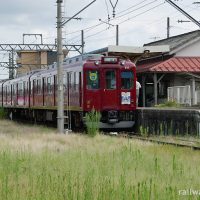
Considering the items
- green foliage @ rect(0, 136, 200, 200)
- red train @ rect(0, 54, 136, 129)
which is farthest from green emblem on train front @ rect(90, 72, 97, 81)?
green foliage @ rect(0, 136, 200, 200)

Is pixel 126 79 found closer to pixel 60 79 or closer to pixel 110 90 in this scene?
pixel 110 90

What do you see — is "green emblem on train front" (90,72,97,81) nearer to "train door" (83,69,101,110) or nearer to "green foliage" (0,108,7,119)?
"train door" (83,69,101,110)

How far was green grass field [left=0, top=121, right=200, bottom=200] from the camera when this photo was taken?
689cm

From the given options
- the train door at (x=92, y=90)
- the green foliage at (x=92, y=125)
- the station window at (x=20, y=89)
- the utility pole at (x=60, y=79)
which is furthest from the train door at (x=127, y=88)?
the station window at (x=20, y=89)

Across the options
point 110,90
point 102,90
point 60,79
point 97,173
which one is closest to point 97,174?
point 97,173

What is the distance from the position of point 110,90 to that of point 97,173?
13.1m

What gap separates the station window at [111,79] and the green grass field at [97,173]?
25.7 feet

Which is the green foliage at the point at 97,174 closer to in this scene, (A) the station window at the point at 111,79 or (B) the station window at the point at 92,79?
(B) the station window at the point at 92,79

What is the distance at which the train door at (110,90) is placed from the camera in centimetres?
→ 2198

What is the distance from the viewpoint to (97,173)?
905cm

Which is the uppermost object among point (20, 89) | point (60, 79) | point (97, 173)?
point (60, 79)

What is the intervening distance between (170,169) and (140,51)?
22209mm

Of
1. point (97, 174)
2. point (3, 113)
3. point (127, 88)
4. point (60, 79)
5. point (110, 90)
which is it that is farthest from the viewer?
point (3, 113)

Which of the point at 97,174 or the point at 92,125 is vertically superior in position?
the point at 92,125
